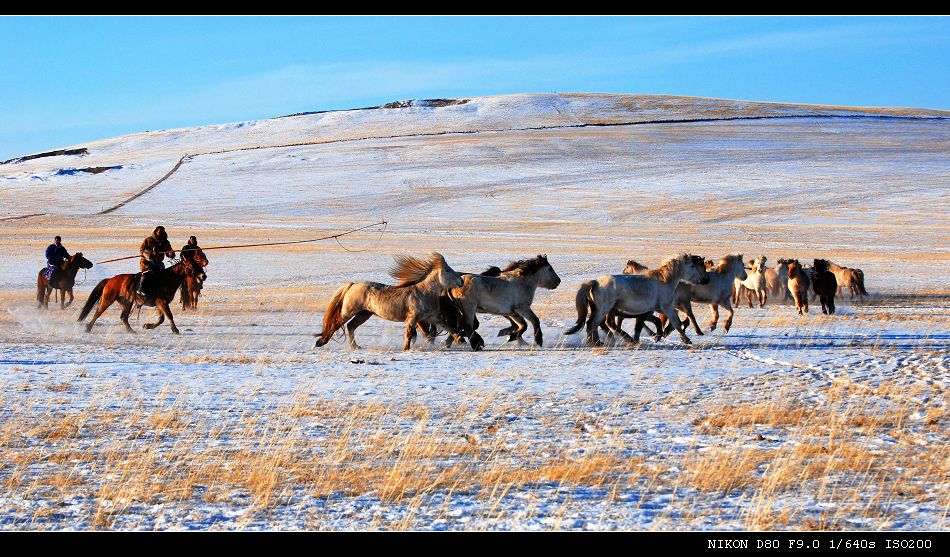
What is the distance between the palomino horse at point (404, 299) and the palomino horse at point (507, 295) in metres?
0.23

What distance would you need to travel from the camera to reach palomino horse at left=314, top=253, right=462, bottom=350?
14.9 meters

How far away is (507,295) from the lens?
15289mm

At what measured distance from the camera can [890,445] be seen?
8.04 metres

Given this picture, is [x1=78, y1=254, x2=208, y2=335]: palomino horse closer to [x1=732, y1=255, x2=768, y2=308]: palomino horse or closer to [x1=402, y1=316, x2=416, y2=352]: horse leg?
[x1=402, y1=316, x2=416, y2=352]: horse leg

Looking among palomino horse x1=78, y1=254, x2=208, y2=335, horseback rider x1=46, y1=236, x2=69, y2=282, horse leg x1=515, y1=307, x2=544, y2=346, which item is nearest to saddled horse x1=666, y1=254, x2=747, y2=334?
horse leg x1=515, y1=307, x2=544, y2=346

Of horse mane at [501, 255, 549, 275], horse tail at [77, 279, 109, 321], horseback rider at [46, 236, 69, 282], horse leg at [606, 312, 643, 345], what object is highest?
horse mane at [501, 255, 549, 275]

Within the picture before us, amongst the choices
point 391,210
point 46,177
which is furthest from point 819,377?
point 46,177

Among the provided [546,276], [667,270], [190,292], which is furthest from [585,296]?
[190,292]

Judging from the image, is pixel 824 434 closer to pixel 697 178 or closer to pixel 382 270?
pixel 382 270

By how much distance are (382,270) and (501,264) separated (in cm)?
382

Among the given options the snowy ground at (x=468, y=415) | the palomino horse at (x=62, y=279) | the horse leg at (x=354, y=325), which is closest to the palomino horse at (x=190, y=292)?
the snowy ground at (x=468, y=415)

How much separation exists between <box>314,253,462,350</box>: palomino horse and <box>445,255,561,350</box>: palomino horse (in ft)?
0.75

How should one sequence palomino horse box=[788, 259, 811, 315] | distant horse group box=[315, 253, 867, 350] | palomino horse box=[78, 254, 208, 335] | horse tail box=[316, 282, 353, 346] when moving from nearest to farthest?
distant horse group box=[315, 253, 867, 350], horse tail box=[316, 282, 353, 346], palomino horse box=[78, 254, 208, 335], palomino horse box=[788, 259, 811, 315]

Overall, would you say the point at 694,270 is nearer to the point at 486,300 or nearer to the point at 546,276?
the point at 546,276
